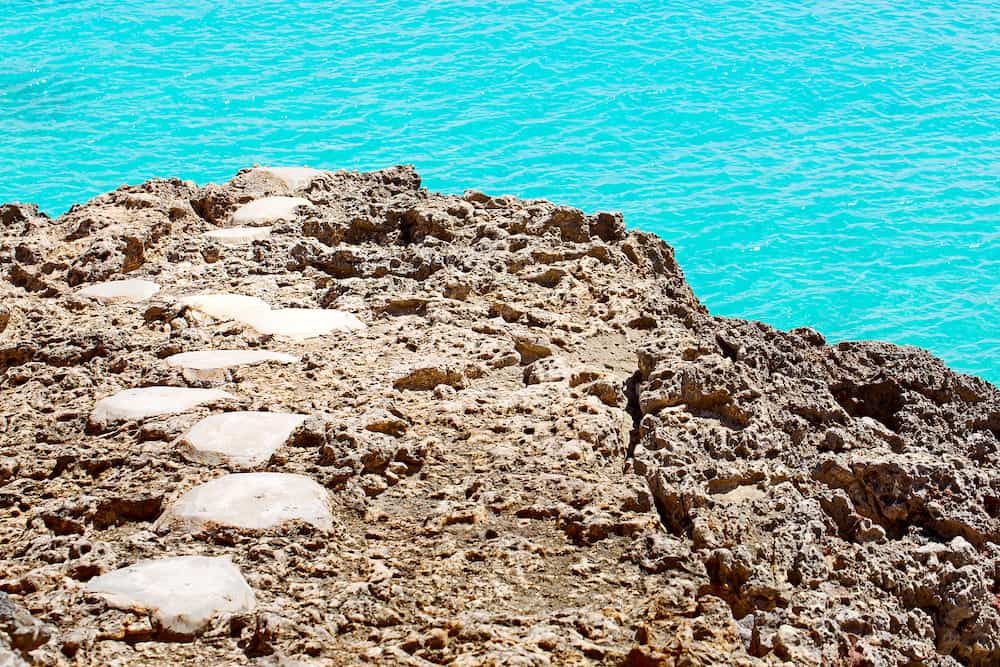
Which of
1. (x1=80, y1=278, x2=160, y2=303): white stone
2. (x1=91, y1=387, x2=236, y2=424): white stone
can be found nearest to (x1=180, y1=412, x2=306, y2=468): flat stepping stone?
(x1=91, y1=387, x2=236, y2=424): white stone

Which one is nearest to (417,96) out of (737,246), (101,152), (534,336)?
(101,152)

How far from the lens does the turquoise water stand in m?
8.70

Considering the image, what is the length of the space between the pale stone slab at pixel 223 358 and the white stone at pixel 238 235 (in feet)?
3.76

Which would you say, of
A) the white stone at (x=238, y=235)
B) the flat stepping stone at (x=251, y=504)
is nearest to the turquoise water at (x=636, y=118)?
the white stone at (x=238, y=235)

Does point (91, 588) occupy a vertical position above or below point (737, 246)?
above

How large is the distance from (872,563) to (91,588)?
1904 millimetres

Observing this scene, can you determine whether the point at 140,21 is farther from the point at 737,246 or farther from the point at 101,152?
the point at 737,246

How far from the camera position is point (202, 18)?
1368cm

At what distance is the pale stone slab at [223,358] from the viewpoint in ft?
12.3

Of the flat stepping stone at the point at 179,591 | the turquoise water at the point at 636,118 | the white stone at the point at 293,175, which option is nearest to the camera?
the flat stepping stone at the point at 179,591

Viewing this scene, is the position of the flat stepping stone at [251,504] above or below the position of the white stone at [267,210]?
below

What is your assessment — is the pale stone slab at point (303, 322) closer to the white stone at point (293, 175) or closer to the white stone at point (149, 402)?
the white stone at point (149, 402)

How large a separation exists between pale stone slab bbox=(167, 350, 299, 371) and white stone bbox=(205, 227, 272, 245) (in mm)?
1146

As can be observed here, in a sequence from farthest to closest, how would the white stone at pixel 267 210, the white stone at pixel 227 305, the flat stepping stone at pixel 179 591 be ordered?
the white stone at pixel 267 210
the white stone at pixel 227 305
the flat stepping stone at pixel 179 591
